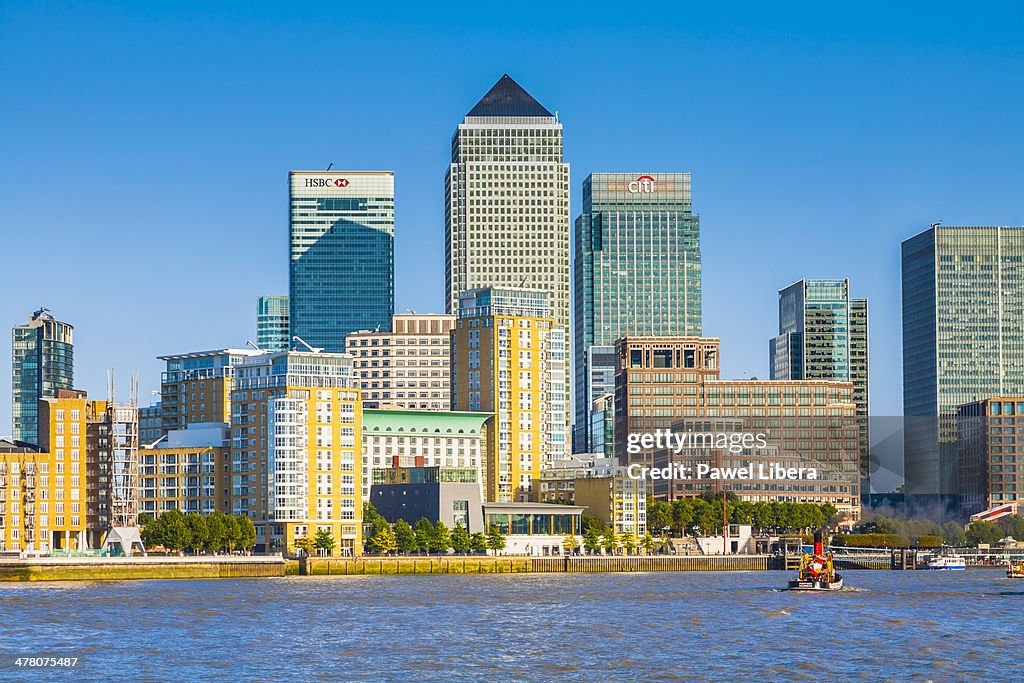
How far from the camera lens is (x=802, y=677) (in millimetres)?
102188

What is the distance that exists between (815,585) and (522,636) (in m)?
65.5

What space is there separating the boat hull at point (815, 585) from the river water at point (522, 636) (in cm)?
213

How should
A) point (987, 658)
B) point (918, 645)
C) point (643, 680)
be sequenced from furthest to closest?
point (918, 645), point (987, 658), point (643, 680)

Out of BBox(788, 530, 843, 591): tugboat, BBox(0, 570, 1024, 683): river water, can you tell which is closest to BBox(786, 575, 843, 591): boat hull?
BBox(788, 530, 843, 591): tugboat

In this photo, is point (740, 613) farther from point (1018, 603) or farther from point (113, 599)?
point (113, 599)

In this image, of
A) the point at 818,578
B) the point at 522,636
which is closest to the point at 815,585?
the point at 818,578

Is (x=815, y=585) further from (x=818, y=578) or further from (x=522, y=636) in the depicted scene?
(x=522, y=636)

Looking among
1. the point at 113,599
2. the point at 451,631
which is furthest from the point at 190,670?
the point at 113,599

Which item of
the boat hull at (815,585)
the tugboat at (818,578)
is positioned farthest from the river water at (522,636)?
the tugboat at (818,578)

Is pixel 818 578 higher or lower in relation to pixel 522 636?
lower

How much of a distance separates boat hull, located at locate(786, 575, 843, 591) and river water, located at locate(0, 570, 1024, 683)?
213cm

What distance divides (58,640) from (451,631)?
94.2 ft

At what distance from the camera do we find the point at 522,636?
12875 centimetres

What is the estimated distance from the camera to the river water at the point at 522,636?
105250mm
